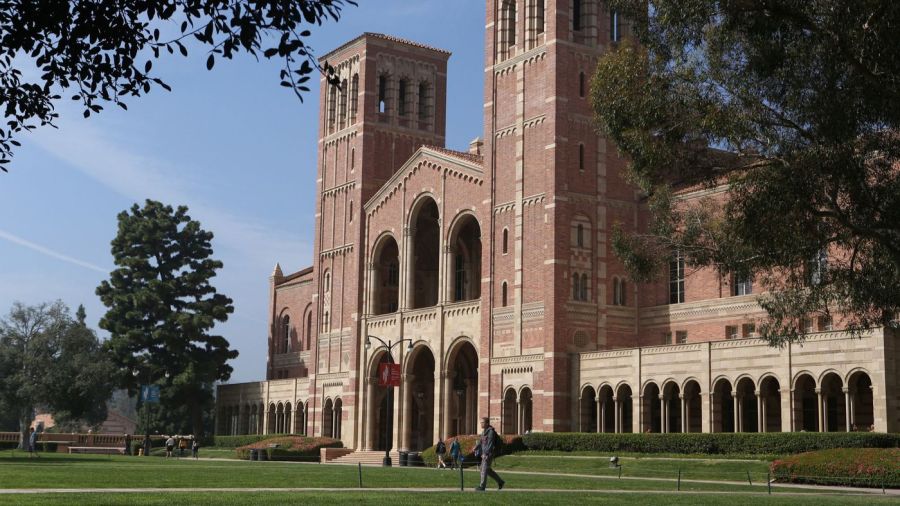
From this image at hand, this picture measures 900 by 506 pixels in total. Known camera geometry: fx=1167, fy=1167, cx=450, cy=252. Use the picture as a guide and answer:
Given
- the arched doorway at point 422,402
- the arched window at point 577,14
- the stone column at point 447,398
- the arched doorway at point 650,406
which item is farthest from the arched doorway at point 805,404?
the arched doorway at point 422,402

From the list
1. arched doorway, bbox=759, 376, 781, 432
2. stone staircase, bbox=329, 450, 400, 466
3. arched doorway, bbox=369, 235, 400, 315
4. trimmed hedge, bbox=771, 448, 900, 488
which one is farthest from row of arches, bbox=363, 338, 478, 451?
trimmed hedge, bbox=771, 448, 900, 488

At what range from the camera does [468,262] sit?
67750 millimetres

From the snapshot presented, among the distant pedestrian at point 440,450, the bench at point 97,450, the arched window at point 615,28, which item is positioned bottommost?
the bench at point 97,450

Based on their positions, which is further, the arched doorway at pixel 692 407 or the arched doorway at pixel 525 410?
the arched doorway at pixel 525 410

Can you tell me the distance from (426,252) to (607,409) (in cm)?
1914

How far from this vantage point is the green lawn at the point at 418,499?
22.6 m

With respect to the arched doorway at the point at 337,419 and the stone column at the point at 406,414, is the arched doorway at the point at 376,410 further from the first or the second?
the arched doorway at the point at 337,419

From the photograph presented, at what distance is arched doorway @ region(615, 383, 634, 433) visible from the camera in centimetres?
5309

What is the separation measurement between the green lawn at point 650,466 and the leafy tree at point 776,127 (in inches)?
344

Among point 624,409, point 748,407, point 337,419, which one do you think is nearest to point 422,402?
point 337,419

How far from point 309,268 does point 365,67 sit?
21633 millimetres

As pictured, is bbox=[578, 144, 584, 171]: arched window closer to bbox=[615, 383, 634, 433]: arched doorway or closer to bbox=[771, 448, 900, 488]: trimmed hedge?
bbox=[615, 383, 634, 433]: arched doorway

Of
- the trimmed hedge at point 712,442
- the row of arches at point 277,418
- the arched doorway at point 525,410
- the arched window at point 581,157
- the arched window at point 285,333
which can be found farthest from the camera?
the arched window at point 285,333

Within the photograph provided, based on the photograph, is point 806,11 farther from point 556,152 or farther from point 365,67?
point 365,67
